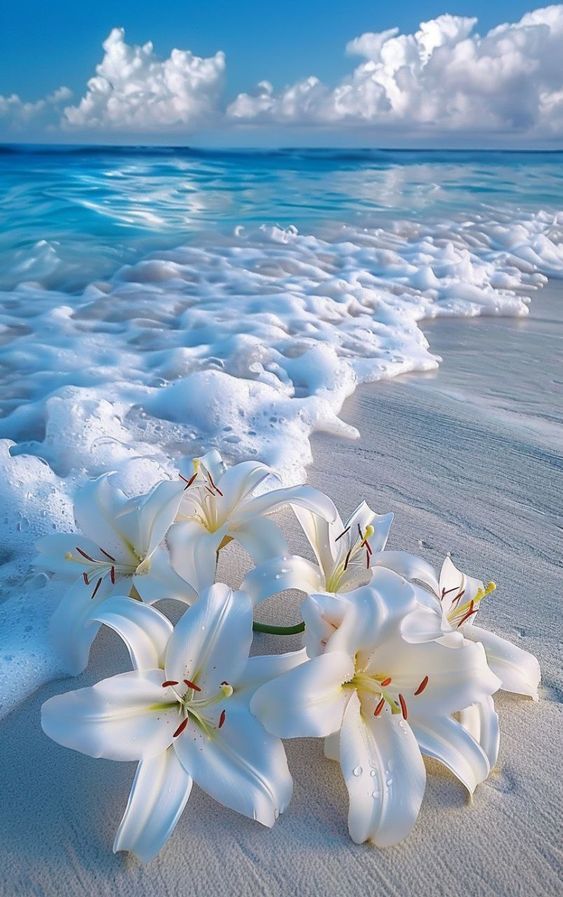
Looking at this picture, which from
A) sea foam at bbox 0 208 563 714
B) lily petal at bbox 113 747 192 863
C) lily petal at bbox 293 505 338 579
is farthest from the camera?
sea foam at bbox 0 208 563 714

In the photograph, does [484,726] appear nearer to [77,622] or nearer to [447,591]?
[447,591]

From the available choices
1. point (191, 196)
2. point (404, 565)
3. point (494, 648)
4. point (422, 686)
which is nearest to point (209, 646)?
point (422, 686)

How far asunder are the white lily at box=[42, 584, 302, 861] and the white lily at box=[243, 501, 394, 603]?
0.26 ft

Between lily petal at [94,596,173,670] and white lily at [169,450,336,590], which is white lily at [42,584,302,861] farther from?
white lily at [169,450,336,590]

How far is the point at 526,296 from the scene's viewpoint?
18.5 ft

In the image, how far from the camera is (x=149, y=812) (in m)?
1.03

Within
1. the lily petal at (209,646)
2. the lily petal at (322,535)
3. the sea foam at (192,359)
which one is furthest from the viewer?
the sea foam at (192,359)

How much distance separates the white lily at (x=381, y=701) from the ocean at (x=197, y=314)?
722mm

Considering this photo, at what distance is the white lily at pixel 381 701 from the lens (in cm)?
A: 105

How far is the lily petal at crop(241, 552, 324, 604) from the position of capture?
1.24m

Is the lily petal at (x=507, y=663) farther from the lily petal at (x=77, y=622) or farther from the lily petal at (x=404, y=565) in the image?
the lily petal at (x=77, y=622)

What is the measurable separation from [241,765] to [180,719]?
0.11 meters

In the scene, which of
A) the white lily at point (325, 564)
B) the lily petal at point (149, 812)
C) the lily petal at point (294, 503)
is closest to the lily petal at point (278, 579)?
the white lily at point (325, 564)

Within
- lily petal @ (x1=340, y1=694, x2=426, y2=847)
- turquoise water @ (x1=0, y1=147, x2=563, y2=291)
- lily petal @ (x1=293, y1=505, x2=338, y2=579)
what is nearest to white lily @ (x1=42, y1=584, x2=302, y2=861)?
lily petal @ (x1=340, y1=694, x2=426, y2=847)
